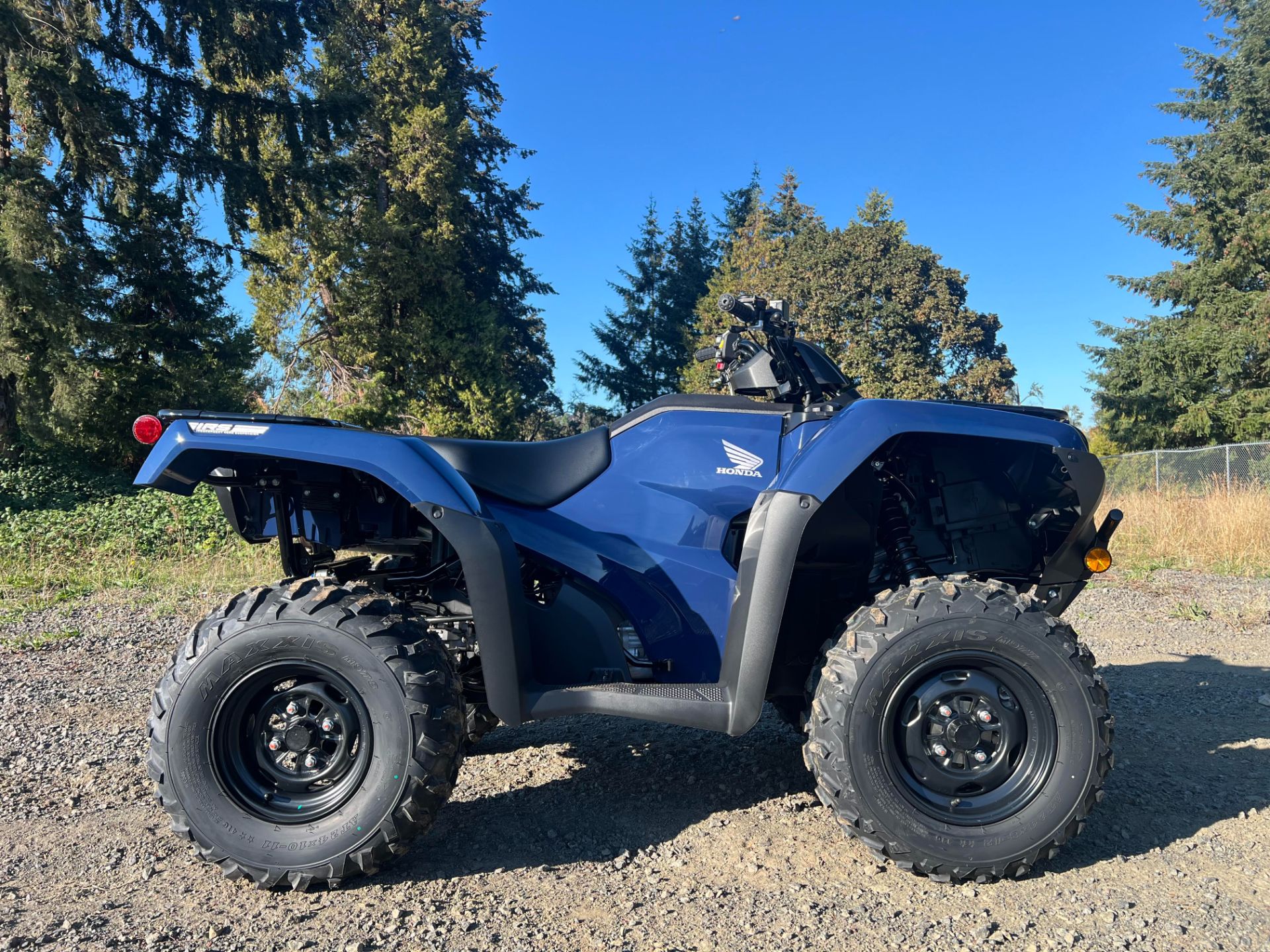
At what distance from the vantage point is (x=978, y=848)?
8.09ft

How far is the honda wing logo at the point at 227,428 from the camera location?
2.55 m

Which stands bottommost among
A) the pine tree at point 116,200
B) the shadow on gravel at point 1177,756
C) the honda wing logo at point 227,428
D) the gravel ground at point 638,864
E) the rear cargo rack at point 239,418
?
the shadow on gravel at point 1177,756

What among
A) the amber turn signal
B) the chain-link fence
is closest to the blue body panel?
the amber turn signal

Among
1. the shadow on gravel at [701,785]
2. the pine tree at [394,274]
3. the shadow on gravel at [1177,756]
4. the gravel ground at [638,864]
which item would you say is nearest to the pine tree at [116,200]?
the pine tree at [394,274]

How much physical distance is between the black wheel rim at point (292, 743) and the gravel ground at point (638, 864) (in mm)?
272

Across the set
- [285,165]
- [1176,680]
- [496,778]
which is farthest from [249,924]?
[285,165]

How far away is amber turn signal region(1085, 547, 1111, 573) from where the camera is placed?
117 inches

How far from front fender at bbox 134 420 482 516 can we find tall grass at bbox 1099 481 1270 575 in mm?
9755

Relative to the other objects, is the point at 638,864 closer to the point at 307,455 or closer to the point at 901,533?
the point at 901,533

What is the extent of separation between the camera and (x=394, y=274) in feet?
75.5

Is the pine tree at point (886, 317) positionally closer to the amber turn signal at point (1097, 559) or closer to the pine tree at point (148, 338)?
the pine tree at point (148, 338)

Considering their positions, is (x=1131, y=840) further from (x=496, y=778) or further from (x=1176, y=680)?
(x=1176, y=680)

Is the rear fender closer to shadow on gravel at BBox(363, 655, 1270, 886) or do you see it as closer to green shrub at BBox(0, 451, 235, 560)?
shadow on gravel at BBox(363, 655, 1270, 886)

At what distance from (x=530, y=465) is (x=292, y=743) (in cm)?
122
